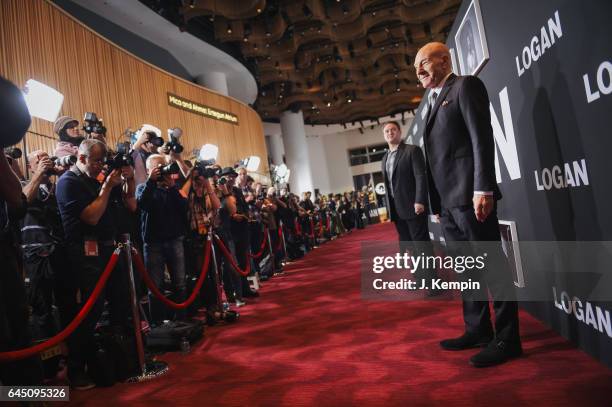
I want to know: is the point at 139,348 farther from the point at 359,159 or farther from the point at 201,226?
the point at 359,159

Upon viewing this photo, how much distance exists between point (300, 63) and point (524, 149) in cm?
1288

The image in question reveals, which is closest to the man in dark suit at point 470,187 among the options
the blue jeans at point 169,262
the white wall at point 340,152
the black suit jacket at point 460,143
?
the black suit jacket at point 460,143

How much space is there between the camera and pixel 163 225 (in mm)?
3574

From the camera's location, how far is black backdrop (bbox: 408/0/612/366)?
1.61 m

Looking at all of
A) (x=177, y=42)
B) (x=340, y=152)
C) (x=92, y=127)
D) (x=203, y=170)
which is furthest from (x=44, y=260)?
(x=340, y=152)

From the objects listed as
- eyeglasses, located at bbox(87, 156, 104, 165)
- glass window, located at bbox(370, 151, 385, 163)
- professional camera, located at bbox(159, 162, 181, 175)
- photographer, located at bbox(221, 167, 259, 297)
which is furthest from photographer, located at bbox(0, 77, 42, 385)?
glass window, located at bbox(370, 151, 385, 163)

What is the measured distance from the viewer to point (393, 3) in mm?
12188

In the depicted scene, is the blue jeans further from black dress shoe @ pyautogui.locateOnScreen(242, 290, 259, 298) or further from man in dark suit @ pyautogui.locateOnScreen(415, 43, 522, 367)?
man in dark suit @ pyautogui.locateOnScreen(415, 43, 522, 367)

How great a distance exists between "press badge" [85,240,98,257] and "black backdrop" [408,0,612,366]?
264 centimetres

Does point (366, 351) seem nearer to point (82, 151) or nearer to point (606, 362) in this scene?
point (606, 362)

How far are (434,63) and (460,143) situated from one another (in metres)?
0.47

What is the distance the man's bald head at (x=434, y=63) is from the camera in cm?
233

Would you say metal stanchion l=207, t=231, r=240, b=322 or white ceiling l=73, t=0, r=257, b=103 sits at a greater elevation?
white ceiling l=73, t=0, r=257, b=103

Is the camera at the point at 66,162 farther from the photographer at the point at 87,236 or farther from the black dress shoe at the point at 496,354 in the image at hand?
the black dress shoe at the point at 496,354
